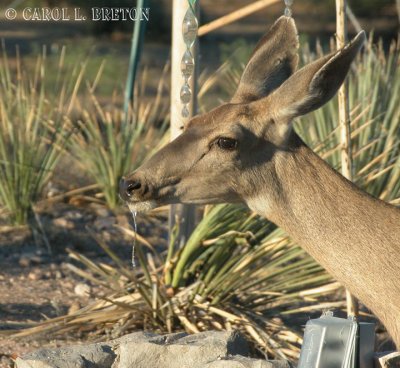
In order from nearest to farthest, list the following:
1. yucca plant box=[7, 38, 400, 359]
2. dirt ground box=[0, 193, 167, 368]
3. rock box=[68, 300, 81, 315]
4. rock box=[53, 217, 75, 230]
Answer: yucca plant box=[7, 38, 400, 359] → dirt ground box=[0, 193, 167, 368] → rock box=[68, 300, 81, 315] → rock box=[53, 217, 75, 230]

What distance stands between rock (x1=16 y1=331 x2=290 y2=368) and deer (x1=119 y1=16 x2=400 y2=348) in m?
0.73

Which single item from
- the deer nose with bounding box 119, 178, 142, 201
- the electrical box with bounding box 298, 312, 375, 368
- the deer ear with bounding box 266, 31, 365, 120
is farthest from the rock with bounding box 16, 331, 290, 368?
the deer ear with bounding box 266, 31, 365, 120

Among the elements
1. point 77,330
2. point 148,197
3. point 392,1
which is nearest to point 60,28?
point 392,1

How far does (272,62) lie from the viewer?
5684 mm

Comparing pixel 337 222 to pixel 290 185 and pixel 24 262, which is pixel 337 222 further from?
pixel 24 262

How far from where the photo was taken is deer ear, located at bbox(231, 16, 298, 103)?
18.4 feet

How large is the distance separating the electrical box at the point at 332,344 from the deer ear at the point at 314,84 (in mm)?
950

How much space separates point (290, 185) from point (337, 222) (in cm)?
28

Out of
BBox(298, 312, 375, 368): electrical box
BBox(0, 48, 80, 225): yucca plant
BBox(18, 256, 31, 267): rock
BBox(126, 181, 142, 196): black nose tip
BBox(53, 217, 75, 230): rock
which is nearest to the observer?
Result: BBox(298, 312, 375, 368): electrical box

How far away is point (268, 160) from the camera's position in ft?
16.9

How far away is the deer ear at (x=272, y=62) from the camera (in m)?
5.61

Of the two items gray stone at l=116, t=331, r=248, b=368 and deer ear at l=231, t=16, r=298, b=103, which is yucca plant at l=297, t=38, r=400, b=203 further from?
gray stone at l=116, t=331, r=248, b=368

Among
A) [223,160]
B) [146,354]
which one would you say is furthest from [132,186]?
[146,354]

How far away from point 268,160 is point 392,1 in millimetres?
18047
